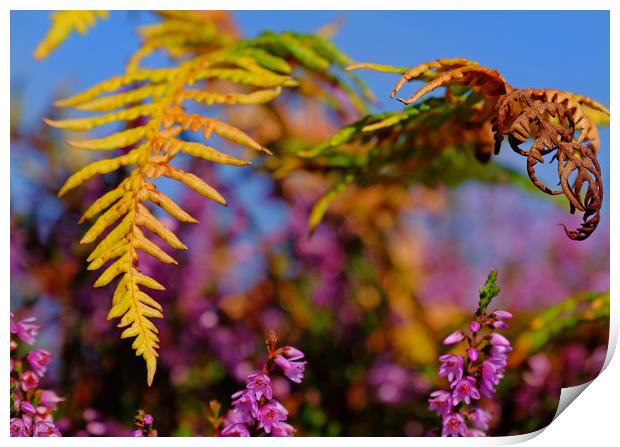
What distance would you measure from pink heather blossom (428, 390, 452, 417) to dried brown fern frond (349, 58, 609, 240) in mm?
165

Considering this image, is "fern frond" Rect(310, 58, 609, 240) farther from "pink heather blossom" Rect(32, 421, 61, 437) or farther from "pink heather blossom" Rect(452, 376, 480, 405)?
"pink heather blossom" Rect(32, 421, 61, 437)

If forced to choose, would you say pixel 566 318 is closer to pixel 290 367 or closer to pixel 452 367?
pixel 452 367

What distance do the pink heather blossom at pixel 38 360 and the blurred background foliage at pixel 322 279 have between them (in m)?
0.08

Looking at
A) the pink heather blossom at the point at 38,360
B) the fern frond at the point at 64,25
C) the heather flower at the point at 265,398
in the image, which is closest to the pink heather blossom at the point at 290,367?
the heather flower at the point at 265,398

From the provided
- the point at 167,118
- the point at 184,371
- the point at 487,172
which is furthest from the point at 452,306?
the point at 167,118

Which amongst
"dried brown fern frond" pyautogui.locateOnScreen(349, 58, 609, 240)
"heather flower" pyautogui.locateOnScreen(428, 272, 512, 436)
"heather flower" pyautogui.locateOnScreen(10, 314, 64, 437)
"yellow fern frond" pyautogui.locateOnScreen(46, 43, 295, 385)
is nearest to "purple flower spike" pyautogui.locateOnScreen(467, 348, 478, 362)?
"heather flower" pyautogui.locateOnScreen(428, 272, 512, 436)

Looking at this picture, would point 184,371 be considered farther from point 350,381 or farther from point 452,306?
point 452,306

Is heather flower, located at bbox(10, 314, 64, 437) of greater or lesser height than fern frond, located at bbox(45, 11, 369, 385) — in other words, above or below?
below

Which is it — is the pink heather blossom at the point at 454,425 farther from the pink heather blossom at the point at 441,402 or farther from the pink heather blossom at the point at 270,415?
the pink heather blossom at the point at 270,415

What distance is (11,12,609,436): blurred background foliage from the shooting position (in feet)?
2.50

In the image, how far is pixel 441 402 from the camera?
0.63 metres

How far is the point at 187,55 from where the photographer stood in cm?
82

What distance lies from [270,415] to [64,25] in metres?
0.40

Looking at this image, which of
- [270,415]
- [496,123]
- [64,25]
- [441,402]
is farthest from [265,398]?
[64,25]
